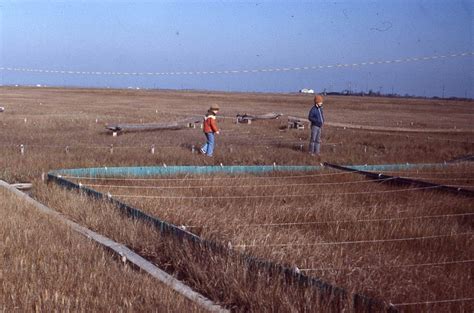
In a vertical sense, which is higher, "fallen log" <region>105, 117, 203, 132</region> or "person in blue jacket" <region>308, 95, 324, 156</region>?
"person in blue jacket" <region>308, 95, 324, 156</region>

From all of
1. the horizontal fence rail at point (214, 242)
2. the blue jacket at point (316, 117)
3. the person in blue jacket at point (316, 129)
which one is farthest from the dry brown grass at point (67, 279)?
the blue jacket at point (316, 117)

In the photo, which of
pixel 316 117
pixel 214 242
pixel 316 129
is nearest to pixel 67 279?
pixel 214 242

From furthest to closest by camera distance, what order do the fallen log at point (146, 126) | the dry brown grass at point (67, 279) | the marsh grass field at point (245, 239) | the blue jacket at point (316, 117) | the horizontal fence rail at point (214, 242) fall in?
1. the fallen log at point (146, 126)
2. the blue jacket at point (316, 117)
3. the marsh grass field at point (245, 239)
4. the dry brown grass at point (67, 279)
5. the horizontal fence rail at point (214, 242)

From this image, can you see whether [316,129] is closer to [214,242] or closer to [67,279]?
[214,242]

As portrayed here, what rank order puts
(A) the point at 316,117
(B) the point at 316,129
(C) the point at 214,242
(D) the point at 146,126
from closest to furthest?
(C) the point at 214,242 → (B) the point at 316,129 → (A) the point at 316,117 → (D) the point at 146,126

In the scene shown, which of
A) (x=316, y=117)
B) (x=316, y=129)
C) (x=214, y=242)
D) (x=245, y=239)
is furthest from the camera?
(x=316, y=117)

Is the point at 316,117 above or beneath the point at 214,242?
above

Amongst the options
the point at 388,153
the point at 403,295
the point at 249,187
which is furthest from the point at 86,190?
the point at 388,153

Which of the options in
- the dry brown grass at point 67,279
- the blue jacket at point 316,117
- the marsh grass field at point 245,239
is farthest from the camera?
the blue jacket at point 316,117

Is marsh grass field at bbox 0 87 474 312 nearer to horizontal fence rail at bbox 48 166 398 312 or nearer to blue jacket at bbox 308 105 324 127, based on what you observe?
horizontal fence rail at bbox 48 166 398 312

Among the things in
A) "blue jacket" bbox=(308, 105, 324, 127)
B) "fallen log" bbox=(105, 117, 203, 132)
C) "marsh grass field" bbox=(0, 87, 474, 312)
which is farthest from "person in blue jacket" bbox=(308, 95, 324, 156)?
"fallen log" bbox=(105, 117, 203, 132)

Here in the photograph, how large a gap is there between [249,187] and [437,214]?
3383 mm

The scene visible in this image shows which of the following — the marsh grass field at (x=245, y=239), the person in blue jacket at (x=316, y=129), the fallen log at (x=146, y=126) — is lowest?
the fallen log at (x=146, y=126)

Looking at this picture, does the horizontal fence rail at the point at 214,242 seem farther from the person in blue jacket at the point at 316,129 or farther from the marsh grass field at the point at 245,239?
the person in blue jacket at the point at 316,129
